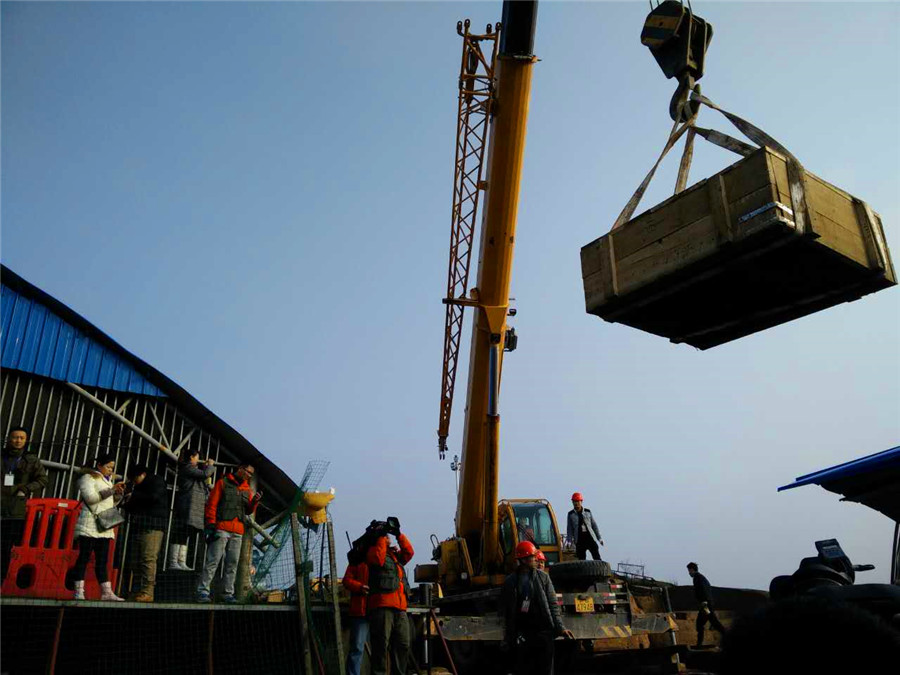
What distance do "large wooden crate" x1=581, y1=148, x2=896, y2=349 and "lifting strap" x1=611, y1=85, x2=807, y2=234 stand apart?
3cm

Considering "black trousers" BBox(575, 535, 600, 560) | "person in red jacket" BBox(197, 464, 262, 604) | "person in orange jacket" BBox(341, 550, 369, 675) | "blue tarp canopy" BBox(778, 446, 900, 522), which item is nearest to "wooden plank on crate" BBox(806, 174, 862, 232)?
"blue tarp canopy" BBox(778, 446, 900, 522)

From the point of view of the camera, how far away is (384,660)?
6.89 m

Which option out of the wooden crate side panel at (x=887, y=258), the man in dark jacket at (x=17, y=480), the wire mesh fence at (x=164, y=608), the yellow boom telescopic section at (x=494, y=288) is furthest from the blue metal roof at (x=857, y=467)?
the man in dark jacket at (x=17, y=480)

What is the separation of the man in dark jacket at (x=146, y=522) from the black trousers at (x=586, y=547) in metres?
6.62

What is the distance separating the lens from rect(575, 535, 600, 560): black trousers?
11.5m

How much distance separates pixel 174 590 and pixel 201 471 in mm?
1506

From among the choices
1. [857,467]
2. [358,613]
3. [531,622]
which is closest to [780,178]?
[857,467]

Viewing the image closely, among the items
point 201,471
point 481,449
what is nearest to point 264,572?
point 201,471

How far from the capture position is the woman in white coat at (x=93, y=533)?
21.8 feet

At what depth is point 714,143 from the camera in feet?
17.7

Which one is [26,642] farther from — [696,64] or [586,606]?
[696,64]

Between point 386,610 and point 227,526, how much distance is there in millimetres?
1968

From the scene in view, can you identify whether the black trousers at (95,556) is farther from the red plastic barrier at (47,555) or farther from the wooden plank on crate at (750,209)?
the wooden plank on crate at (750,209)

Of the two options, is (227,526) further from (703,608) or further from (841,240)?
(703,608)
